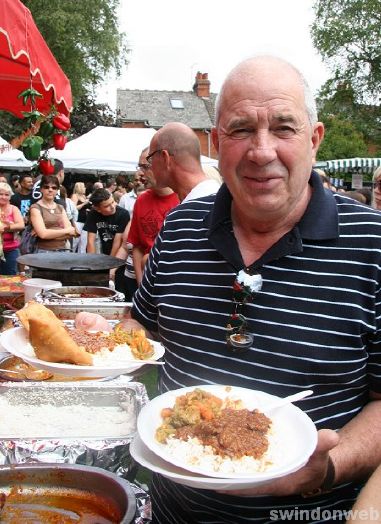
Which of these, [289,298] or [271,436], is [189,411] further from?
[289,298]

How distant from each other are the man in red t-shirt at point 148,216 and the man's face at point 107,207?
4.09 ft

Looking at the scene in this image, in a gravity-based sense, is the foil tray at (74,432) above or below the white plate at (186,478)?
below

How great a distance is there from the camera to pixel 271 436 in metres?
1.21

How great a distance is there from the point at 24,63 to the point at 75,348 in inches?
116

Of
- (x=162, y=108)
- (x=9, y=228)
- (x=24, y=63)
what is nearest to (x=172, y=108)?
(x=162, y=108)

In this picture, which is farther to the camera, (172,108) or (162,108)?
(162,108)

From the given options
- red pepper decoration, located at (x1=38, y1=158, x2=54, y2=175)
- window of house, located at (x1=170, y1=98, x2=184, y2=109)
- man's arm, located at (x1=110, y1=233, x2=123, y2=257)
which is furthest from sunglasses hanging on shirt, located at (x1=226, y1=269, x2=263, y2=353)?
window of house, located at (x1=170, y1=98, x2=184, y2=109)

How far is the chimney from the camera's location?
3488 centimetres

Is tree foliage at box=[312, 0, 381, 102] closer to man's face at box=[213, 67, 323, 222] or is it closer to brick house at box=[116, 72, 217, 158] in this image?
brick house at box=[116, 72, 217, 158]

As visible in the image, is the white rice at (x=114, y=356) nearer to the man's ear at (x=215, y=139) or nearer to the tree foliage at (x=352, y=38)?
the man's ear at (x=215, y=139)

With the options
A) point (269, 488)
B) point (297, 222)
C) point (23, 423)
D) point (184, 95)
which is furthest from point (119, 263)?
point (184, 95)

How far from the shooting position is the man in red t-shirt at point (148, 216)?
4438 millimetres

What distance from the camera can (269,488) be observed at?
114cm

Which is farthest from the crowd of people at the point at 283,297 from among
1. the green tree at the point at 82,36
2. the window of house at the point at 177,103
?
the window of house at the point at 177,103
